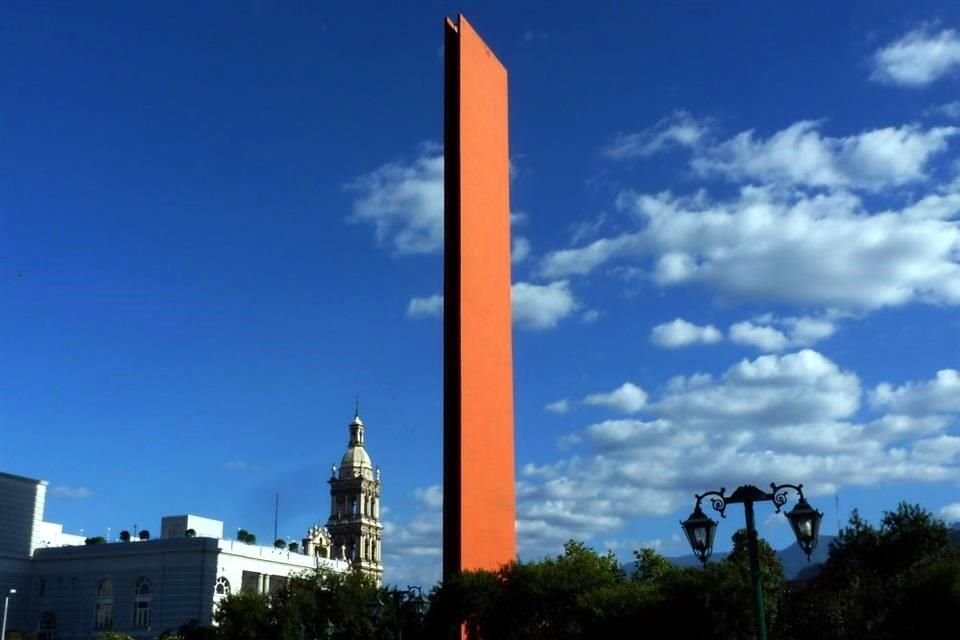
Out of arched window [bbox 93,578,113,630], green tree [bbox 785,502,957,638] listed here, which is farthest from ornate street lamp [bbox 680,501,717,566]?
arched window [bbox 93,578,113,630]

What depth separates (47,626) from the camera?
8556cm

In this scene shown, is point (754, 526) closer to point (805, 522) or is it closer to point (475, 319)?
point (805, 522)

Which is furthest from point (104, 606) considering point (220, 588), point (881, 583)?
point (881, 583)

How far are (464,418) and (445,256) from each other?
7239mm

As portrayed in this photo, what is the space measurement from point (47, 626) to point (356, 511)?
116 ft

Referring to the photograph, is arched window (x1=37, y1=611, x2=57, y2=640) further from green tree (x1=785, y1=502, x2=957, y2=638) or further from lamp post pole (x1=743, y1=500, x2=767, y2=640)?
lamp post pole (x1=743, y1=500, x2=767, y2=640)

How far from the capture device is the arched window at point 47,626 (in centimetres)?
8512

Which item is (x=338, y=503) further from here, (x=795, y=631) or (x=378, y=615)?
(x=795, y=631)

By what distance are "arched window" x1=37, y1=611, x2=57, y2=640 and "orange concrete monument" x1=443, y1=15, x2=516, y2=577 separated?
175 feet

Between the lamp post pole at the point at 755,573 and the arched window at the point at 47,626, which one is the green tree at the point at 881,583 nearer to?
the lamp post pole at the point at 755,573

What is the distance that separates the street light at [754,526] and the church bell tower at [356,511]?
9623cm

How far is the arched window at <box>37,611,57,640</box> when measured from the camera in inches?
3351

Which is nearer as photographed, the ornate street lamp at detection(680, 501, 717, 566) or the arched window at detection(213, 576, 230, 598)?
the ornate street lamp at detection(680, 501, 717, 566)

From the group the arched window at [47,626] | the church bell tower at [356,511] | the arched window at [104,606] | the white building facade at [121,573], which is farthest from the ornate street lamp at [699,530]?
the church bell tower at [356,511]
